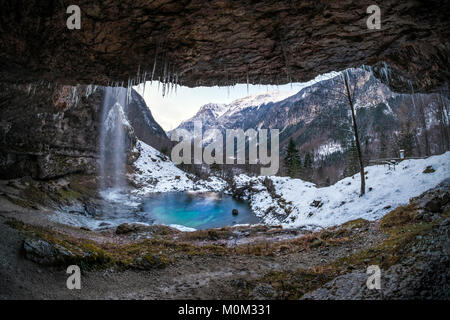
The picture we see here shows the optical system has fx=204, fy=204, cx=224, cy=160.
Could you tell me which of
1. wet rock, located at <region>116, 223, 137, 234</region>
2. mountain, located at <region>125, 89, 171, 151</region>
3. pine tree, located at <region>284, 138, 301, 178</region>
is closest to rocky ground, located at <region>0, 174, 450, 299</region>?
wet rock, located at <region>116, 223, 137, 234</region>

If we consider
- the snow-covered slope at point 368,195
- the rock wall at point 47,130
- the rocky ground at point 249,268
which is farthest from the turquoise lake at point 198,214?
the rocky ground at point 249,268

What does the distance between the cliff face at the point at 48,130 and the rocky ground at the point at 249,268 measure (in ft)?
34.3

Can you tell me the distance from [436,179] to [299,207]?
34.6 feet

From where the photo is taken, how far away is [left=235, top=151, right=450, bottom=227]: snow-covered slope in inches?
523

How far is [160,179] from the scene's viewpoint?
246 feet

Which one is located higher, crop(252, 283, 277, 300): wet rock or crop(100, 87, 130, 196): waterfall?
crop(100, 87, 130, 196): waterfall

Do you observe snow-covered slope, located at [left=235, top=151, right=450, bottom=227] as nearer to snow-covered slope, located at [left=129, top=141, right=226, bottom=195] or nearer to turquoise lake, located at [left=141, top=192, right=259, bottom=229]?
turquoise lake, located at [left=141, top=192, right=259, bottom=229]

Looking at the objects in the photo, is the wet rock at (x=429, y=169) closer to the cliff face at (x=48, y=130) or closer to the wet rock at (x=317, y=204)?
the wet rock at (x=317, y=204)

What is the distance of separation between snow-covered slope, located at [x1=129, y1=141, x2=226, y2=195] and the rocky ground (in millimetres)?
51875

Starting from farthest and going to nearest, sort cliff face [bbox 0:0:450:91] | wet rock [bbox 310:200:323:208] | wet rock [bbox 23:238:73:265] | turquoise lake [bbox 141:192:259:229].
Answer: turquoise lake [bbox 141:192:259:229]
wet rock [bbox 310:200:323:208]
cliff face [bbox 0:0:450:91]
wet rock [bbox 23:238:73:265]

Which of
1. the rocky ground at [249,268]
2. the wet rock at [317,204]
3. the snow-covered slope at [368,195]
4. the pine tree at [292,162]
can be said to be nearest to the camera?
the rocky ground at [249,268]

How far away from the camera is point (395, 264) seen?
5.00m

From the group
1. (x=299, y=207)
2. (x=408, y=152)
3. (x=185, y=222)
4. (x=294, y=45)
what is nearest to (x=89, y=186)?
(x=185, y=222)

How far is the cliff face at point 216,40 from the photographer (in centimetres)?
618
